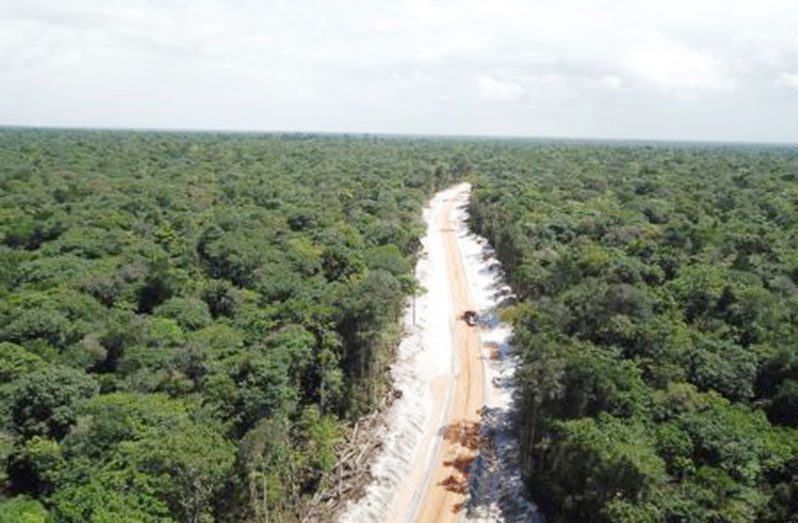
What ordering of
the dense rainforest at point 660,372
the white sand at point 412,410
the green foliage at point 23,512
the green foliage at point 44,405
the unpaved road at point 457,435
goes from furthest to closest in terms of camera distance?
the white sand at point 412,410
the unpaved road at point 457,435
the green foliage at point 44,405
the dense rainforest at point 660,372
the green foliage at point 23,512

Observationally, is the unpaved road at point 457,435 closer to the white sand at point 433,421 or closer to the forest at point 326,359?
the white sand at point 433,421

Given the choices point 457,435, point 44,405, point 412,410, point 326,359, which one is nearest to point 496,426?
point 457,435

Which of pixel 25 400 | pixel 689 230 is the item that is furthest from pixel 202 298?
pixel 689 230

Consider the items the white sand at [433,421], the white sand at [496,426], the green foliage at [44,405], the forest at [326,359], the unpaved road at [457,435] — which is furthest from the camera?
the unpaved road at [457,435]

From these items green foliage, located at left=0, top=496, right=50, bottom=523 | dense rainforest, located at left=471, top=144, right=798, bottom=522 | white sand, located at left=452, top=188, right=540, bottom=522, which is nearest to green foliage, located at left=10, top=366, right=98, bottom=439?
green foliage, located at left=0, top=496, right=50, bottom=523

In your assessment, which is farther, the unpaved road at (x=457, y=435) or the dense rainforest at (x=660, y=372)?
the unpaved road at (x=457, y=435)

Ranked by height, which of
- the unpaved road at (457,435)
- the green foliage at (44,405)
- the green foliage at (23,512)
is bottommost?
the unpaved road at (457,435)

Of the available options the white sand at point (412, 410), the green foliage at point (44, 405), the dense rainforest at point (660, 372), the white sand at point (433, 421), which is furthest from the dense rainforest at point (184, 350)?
the dense rainforest at point (660, 372)

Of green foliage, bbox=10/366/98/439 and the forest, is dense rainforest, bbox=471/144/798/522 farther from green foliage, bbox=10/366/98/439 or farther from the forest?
green foliage, bbox=10/366/98/439
